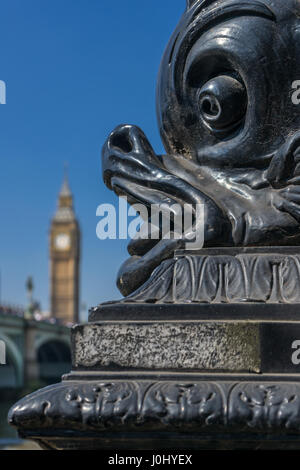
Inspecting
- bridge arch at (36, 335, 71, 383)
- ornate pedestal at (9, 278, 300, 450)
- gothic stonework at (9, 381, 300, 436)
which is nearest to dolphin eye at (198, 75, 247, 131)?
ornate pedestal at (9, 278, 300, 450)

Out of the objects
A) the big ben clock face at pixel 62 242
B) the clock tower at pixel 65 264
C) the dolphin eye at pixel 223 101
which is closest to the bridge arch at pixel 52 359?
the clock tower at pixel 65 264

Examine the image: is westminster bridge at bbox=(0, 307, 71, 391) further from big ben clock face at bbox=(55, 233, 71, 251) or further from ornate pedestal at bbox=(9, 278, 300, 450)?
ornate pedestal at bbox=(9, 278, 300, 450)

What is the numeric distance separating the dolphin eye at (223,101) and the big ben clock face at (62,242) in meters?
70.6

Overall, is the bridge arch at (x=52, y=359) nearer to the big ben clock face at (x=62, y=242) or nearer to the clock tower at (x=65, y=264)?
the clock tower at (x=65, y=264)

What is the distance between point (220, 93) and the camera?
2068mm

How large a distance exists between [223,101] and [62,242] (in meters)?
71.6

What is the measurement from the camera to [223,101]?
2066mm

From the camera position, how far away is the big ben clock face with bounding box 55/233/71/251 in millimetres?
72537

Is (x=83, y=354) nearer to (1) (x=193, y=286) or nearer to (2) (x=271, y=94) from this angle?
(1) (x=193, y=286)

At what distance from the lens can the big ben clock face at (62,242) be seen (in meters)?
72.5

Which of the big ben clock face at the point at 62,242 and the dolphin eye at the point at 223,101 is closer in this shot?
the dolphin eye at the point at 223,101
